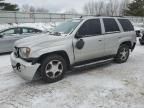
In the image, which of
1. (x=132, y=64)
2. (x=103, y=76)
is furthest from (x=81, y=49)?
(x=132, y=64)

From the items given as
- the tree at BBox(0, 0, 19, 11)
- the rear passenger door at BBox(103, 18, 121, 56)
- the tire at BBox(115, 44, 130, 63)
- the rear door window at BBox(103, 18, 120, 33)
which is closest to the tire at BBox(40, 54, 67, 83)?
the rear passenger door at BBox(103, 18, 121, 56)

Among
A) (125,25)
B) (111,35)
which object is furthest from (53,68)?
(125,25)

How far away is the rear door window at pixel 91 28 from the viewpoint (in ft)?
17.4

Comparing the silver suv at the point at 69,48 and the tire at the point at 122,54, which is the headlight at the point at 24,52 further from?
the tire at the point at 122,54

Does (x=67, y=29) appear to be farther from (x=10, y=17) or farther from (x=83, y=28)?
(x=10, y=17)

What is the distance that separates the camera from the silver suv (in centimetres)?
455

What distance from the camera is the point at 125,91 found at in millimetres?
4180

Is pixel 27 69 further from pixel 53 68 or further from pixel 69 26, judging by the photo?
pixel 69 26

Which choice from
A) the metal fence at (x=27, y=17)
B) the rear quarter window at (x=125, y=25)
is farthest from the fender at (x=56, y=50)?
the metal fence at (x=27, y=17)

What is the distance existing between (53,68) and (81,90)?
0.98 m

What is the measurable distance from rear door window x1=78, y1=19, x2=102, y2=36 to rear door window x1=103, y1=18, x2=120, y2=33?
1.02 feet

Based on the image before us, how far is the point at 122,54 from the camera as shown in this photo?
6.66 m

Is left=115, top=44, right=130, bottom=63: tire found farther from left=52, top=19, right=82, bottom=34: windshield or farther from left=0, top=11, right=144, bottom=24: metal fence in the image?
left=0, top=11, right=144, bottom=24: metal fence

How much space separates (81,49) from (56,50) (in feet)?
2.70
